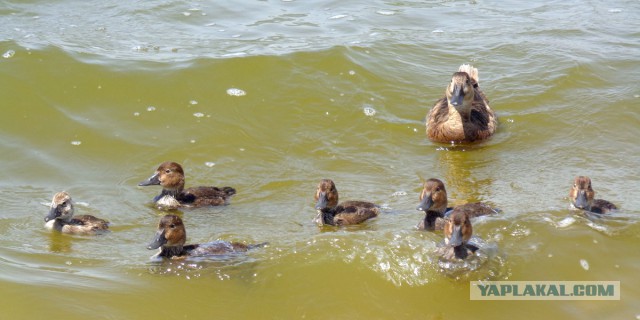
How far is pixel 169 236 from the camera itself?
24.8 ft

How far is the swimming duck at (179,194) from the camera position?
930cm

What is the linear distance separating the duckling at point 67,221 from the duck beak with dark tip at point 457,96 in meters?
4.77

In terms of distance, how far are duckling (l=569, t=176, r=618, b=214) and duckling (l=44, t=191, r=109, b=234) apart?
14.3 feet

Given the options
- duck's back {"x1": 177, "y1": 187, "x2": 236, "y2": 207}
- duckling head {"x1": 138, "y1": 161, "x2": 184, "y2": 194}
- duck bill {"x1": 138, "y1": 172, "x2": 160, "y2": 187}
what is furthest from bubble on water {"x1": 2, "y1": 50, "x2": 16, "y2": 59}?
duck's back {"x1": 177, "y1": 187, "x2": 236, "y2": 207}

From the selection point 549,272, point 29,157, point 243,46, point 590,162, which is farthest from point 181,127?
point 549,272

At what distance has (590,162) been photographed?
10.4 m

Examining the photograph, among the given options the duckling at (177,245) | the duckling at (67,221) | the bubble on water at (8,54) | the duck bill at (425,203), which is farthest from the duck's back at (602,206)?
the bubble on water at (8,54)

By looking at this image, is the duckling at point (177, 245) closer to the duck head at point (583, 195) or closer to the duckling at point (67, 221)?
the duckling at point (67, 221)

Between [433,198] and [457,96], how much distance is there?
329 cm

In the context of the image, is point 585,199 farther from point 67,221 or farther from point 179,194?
point 67,221

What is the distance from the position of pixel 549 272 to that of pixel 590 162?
3.41 metres

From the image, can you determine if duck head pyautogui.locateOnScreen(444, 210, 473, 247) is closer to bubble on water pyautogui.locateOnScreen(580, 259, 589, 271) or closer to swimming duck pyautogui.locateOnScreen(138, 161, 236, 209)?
bubble on water pyautogui.locateOnScreen(580, 259, 589, 271)

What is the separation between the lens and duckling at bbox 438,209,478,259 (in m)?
7.13

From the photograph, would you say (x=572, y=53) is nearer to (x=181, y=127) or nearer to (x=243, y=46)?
(x=243, y=46)
